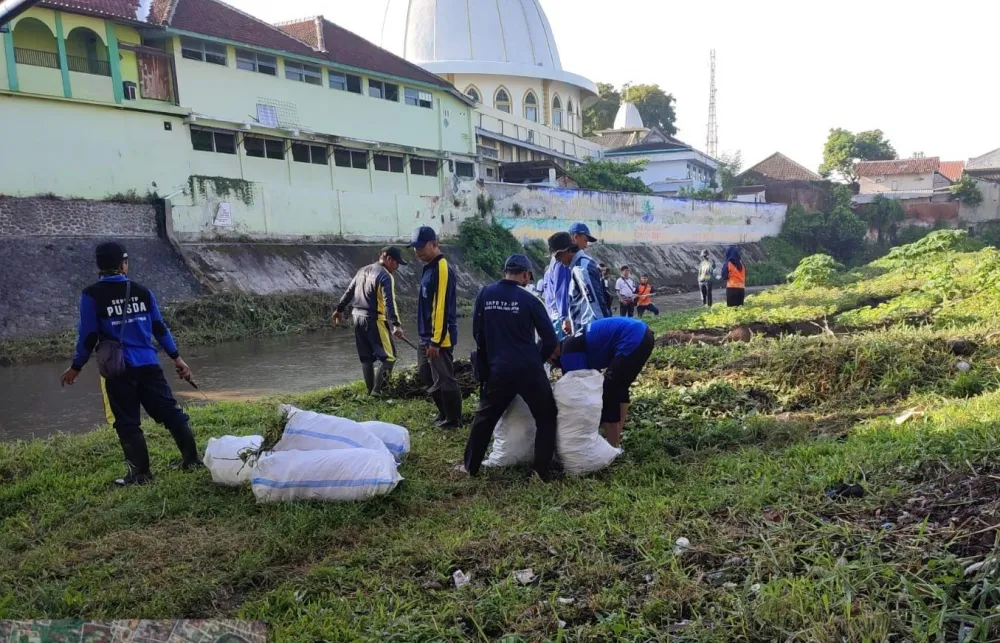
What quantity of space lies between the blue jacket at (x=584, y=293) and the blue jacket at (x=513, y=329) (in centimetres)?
161

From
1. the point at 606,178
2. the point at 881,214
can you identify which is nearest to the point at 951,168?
the point at 881,214

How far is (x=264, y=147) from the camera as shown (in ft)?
77.6

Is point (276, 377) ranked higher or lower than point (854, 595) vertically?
lower

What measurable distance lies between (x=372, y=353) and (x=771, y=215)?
4167cm

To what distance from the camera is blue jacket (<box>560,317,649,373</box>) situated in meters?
4.93

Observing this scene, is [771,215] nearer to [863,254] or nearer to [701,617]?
[863,254]

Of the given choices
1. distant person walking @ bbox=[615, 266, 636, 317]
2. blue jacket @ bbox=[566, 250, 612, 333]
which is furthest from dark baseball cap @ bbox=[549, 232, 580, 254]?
distant person walking @ bbox=[615, 266, 636, 317]

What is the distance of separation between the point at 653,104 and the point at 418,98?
4019 centimetres

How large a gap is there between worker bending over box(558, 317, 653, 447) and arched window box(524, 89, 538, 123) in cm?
→ 4055

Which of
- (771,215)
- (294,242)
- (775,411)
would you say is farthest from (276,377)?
(771,215)

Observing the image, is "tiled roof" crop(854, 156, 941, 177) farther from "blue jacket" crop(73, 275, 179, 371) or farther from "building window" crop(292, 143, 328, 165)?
"blue jacket" crop(73, 275, 179, 371)

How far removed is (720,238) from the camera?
40.5 metres

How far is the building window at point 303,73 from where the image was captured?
24.3m

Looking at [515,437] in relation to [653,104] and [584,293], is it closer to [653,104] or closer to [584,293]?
[584,293]
